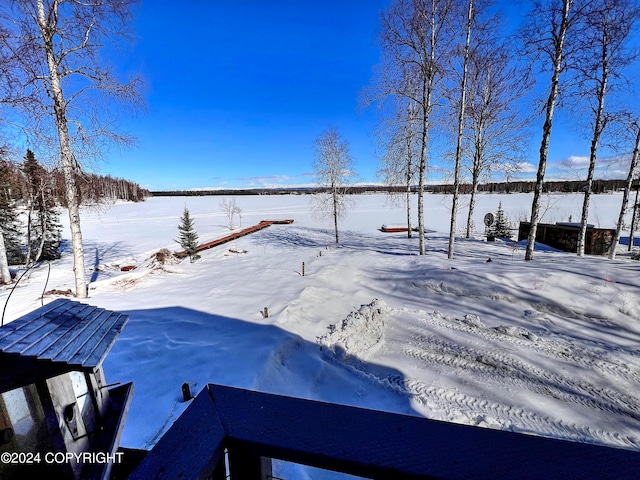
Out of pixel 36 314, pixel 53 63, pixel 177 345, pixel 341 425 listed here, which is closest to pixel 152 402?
pixel 177 345

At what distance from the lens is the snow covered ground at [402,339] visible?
13.6 feet

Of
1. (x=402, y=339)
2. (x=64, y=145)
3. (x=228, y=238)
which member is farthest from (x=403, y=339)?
(x=228, y=238)

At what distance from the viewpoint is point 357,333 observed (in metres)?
6.27

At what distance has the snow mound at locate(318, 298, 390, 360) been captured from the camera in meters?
5.66

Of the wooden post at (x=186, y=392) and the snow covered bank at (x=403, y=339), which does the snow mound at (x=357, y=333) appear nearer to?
the snow covered bank at (x=403, y=339)

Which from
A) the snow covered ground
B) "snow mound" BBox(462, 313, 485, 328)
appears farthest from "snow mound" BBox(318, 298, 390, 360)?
"snow mound" BBox(462, 313, 485, 328)

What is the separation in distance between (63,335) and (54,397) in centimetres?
36

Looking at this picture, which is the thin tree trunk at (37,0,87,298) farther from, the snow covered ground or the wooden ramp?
the wooden ramp

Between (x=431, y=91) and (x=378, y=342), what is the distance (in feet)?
32.1

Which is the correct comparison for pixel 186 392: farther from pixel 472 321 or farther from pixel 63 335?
pixel 472 321

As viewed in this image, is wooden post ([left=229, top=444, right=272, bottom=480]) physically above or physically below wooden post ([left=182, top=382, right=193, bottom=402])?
above

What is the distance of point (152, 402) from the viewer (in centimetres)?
384

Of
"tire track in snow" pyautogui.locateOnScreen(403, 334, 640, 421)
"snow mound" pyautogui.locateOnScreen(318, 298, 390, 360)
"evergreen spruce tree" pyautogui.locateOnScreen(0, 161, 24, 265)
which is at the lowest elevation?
"tire track in snow" pyautogui.locateOnScreen(403, 334, 640, 421)

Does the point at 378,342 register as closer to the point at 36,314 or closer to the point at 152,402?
the point at 152,402
